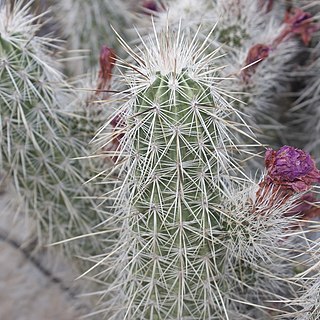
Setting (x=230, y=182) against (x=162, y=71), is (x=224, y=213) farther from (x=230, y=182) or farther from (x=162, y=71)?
(x=162, y=71)

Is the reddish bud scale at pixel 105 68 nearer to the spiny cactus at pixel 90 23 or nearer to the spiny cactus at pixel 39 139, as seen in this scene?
the spiny cactus at pixel 39 139

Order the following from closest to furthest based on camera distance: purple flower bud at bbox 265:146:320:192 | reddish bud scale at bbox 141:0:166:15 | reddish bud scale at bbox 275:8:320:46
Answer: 1. purple flower bud at bbox 265:146:320:192
2. reddish bud scale at bbox 275:8:320:46
3. reddish bud scale at bbox 141:0:166:15

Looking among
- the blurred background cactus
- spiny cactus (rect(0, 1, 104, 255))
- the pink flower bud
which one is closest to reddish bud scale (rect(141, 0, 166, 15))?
the blurred background cactus

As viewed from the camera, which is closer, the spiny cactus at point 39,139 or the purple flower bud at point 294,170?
the purple flower bud at point 294,170

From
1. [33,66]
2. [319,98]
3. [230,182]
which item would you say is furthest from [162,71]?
[319,98]

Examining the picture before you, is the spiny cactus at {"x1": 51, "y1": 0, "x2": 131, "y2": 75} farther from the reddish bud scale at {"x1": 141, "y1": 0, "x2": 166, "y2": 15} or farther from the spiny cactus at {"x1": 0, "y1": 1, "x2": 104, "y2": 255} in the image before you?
the spiny cactus at {"x1": 0, "y1": 1, "x2": 104, "y2": 255}

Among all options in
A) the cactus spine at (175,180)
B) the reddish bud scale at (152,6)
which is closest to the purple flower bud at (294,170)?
the cactus spine at (175,180)

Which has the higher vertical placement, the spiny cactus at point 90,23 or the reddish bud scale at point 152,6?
the reddish bud scale at point 152,6

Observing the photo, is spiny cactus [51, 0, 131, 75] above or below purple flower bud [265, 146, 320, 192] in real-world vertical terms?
above

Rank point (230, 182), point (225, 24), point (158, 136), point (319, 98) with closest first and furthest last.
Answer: point (158, 136) < point (230, 182) < point (225, 24) < point (319, 98)
